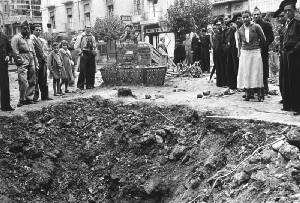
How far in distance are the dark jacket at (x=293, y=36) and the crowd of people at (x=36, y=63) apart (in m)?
5.26

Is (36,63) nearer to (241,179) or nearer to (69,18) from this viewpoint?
(241,179)

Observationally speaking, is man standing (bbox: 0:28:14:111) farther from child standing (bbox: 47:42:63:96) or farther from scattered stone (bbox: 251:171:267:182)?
scattered stone (bbox: 251:171:267:182)

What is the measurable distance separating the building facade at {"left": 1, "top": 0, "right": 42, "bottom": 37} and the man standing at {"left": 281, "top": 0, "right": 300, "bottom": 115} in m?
31.2

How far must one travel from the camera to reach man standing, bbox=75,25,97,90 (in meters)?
12.2

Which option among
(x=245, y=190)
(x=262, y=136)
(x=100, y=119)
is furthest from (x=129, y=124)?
(x=245, y=190)

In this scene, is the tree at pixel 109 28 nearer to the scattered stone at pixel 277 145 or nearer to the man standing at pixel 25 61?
the man standing at pixel 25 61

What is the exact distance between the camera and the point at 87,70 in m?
12.5

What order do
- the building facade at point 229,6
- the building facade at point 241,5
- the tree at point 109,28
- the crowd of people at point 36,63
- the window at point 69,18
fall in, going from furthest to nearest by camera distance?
1. the window at point 69,18
2. the tree at point 109,28
3. the building facade at point 229,6
4. the building facade at point 241,5
5. the crowd of people at point 36,63

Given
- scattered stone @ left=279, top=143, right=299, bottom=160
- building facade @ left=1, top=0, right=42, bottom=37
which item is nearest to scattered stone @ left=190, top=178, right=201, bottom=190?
scattered stone @ left=279, top=143, right=299, bottom=160

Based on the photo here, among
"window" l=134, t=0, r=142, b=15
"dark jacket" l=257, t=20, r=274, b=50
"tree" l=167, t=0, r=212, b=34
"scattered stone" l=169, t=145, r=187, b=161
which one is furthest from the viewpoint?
"window" l=134, t=0, r=142, b=15

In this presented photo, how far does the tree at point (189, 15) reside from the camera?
23.4 metres

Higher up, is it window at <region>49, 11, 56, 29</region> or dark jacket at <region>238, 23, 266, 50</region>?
window at <region>49, 11, 56, 29</region>

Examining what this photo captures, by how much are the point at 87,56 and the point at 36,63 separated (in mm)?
2951

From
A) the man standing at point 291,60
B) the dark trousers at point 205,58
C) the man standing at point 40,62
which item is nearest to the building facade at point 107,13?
the dark trousers at point 205,58
